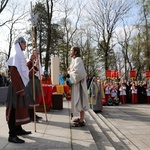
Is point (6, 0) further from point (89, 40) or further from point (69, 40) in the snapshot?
point (89, 40)

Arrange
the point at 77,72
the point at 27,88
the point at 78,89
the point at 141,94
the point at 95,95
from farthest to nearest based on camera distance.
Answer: the point at 141,94 → the point at 95,95 → the point at 78,89 → the point at 77,72 → the point at 27,88

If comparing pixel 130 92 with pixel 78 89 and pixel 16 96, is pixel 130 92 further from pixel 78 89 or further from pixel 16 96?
pixel 16 96

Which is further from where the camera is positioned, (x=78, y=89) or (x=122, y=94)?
(x=122, y=94)

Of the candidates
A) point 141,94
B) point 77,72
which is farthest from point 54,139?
point 141,94

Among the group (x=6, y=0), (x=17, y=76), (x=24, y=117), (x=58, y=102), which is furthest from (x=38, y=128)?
(x=6, y=0)

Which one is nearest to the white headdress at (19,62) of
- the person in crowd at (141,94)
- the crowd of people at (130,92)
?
the crowd of people at (130,92)

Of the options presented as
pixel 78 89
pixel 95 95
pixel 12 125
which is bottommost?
pixel 12 125

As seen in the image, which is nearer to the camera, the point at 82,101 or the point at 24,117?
the point at 24,117

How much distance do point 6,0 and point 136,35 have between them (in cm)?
2130

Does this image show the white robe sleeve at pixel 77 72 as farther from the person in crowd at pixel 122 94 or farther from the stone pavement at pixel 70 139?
the person in crowd at pixel 122 94

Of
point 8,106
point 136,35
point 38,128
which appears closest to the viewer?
point 8,106

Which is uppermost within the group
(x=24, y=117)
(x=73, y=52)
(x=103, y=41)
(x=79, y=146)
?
(x=103, y=41)

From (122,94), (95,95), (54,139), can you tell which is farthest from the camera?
(122,94)

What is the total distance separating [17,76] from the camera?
4953 millimetres
